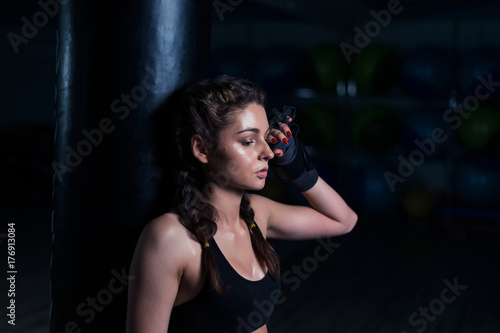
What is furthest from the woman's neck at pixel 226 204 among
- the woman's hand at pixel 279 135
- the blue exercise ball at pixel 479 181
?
the blue exercise ball at pixel 479 181

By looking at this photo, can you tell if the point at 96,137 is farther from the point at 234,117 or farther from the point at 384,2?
the point at 384,2

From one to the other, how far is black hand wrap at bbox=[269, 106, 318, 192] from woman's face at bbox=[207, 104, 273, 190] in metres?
0.07

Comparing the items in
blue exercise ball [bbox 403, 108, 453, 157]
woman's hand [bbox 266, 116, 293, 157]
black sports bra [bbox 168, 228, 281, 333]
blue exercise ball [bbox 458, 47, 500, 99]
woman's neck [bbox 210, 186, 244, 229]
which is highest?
blue exercise ball [bbox 458, 47, 500, 99]

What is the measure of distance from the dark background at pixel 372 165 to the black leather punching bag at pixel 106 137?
5.94 feet

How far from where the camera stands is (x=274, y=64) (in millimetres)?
5148

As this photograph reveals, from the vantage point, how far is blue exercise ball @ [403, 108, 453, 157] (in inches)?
187

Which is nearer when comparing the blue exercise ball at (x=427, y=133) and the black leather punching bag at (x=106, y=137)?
the black leather punching bag at (x=106, y=137)

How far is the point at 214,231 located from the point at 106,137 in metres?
0.29

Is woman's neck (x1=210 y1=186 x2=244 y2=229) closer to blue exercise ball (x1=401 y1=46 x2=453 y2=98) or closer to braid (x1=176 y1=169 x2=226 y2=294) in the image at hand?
braid (x1=176 y1=169 x2=226 y2=294)

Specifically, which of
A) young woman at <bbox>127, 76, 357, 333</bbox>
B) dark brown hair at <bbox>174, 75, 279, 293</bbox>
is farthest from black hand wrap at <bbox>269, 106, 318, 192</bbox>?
dark brown hair at <bbox>174, 75, 279, 293</bbox>

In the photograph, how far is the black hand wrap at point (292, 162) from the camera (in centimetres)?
132

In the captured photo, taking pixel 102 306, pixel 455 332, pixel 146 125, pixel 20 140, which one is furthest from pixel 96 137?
pixel 20 140

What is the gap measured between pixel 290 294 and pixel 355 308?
395mm

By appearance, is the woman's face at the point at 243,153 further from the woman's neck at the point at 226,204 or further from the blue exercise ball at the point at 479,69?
the blue exercise ball at the point at 479,69
